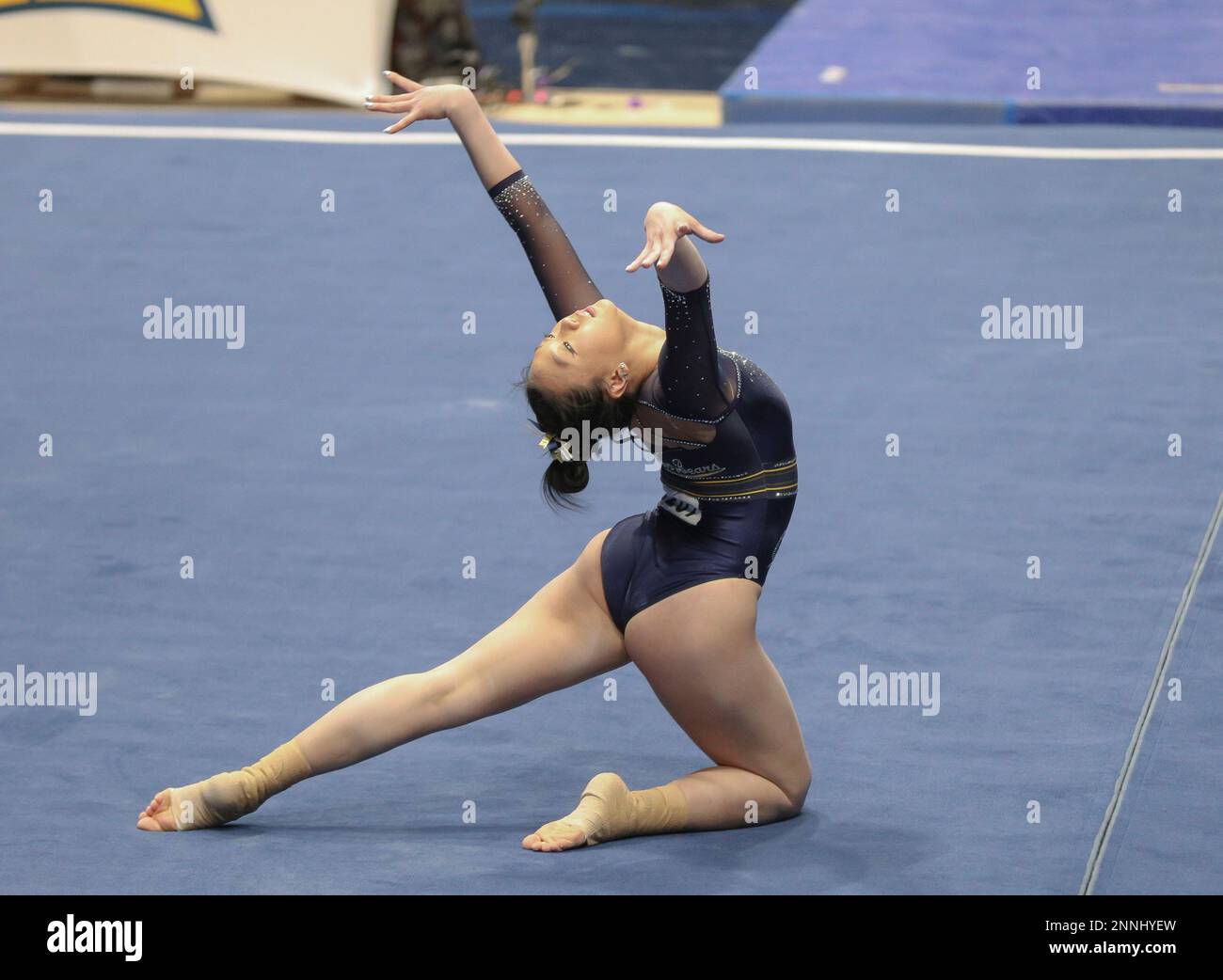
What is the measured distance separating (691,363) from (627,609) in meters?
0.64

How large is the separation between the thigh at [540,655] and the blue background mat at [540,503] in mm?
320

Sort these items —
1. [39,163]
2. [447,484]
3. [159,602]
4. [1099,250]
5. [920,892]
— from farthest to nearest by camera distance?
[39,163] → [1099,250] → [447,484] → [159,602] → [920,892]

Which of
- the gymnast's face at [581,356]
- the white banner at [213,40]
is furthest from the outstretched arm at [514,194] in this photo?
the white banner at [213,40]

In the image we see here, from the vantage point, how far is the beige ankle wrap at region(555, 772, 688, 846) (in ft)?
13.7

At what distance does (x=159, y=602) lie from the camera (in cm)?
553

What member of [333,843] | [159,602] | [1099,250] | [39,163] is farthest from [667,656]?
[39,163]

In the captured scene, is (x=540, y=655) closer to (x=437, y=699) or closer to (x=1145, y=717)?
(x=437, y=699)

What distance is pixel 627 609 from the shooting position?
4.21 meters

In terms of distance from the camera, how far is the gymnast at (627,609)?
4.05 metres

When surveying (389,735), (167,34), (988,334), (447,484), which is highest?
(167,34)

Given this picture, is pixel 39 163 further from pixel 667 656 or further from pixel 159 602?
pixel 667 656

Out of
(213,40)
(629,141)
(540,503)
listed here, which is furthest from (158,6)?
(540,503)

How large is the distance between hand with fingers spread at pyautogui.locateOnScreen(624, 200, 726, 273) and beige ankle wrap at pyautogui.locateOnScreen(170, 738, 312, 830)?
1.38m

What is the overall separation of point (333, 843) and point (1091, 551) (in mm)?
2651
